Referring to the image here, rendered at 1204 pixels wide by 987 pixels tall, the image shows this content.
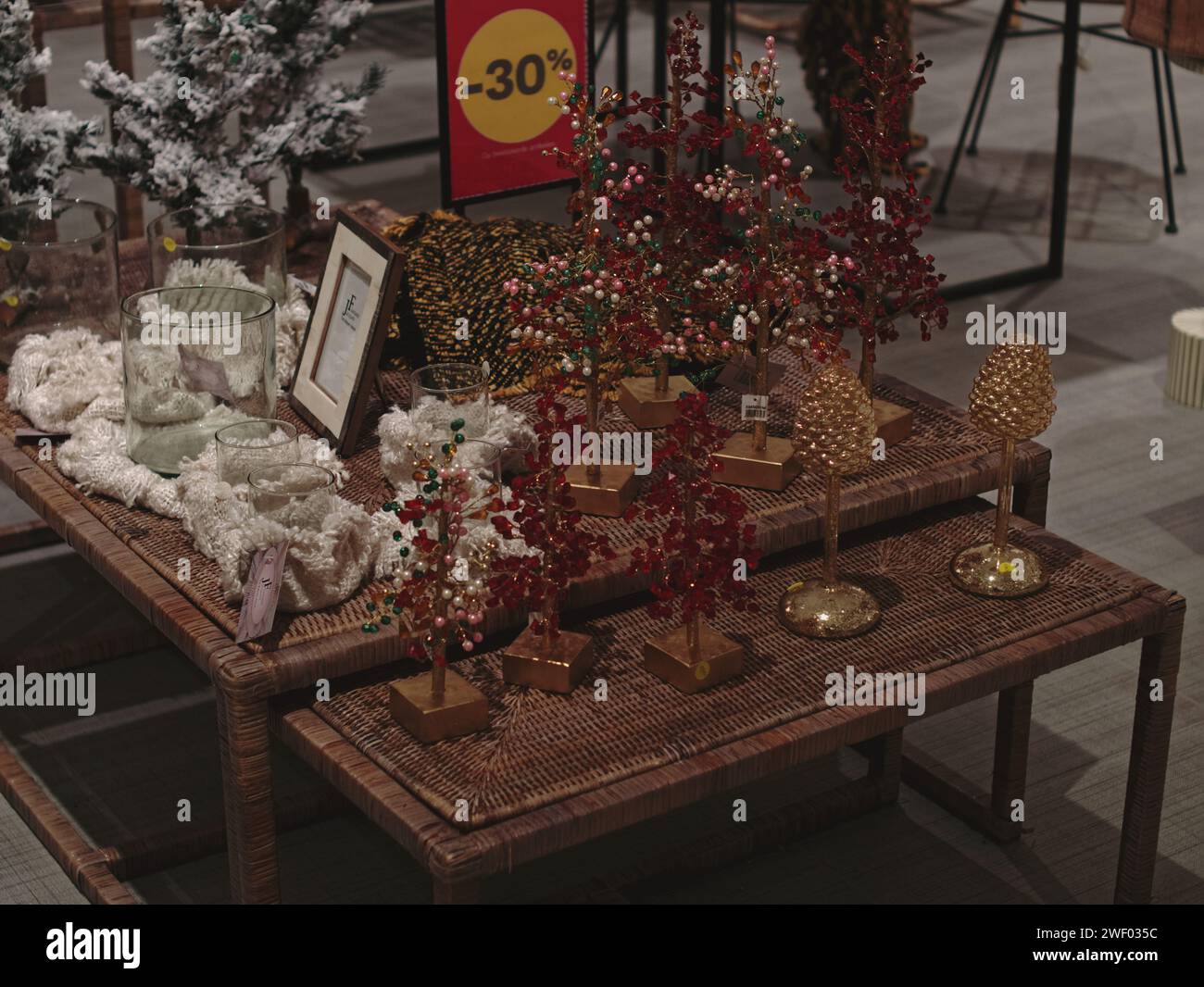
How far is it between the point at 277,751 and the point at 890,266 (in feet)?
4.34

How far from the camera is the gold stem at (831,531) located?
7.39ft

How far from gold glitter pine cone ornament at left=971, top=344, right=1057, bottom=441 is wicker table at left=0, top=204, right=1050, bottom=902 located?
0.66 feet

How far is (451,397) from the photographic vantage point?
2.43 metres

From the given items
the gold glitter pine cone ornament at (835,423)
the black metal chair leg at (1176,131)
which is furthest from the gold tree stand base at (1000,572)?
the black metal chair leg at (1176,131)

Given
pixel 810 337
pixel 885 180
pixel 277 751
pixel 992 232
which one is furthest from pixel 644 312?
pixel 885 180

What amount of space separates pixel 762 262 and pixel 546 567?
566 mm

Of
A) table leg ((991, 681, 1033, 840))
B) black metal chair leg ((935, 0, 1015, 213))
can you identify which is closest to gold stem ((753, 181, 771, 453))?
table leg ((991, 681, 1033, 840))

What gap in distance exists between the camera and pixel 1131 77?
279 inches

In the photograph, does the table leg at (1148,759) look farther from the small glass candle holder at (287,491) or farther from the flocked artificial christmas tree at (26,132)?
the flocked artificial christmas tree at (26,132)

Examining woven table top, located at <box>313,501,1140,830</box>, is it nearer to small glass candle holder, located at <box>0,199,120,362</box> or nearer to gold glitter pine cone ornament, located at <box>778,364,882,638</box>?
gold glitter pine cone ornament, located at <box>778,364,882,638</box>

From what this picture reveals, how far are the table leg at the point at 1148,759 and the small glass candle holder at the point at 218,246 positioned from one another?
1424mm

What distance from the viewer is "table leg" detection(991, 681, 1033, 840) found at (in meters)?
2.73

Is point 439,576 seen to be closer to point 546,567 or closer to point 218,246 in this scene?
point 546,567
